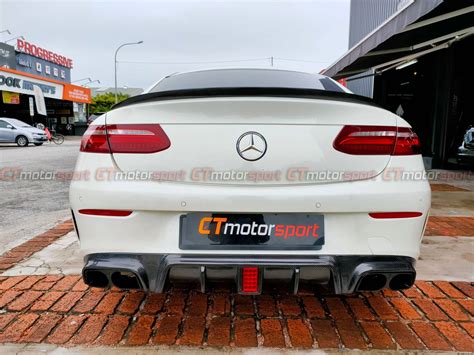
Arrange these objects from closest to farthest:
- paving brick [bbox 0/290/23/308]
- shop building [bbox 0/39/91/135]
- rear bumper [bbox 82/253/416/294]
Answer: rear bumper [bbox 82/253/416/294], paving brick [bbox 0/290/23/308], shop building [bbox 0/39/91/135]

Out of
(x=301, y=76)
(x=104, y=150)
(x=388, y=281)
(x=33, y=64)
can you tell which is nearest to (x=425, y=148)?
(x=301, y=76)

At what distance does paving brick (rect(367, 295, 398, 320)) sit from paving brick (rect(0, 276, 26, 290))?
2303 mm

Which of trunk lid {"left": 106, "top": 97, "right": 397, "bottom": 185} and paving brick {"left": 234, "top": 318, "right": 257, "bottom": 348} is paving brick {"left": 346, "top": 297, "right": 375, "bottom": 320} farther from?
trunk lid {"left": 106, "top": 97, "right": 397, "bottom": 185}

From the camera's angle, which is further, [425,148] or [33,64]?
[33,64]

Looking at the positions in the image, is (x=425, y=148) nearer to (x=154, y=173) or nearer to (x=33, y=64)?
(x=154, y=173)

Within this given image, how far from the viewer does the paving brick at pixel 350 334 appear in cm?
177

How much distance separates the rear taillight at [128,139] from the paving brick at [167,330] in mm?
941

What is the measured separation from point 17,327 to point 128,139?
1211mm

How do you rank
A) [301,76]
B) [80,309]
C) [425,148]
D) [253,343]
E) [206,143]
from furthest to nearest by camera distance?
[425,148] < [301,76] < [80,309] < [253,343] < [206,143]

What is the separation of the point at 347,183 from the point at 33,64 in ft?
146

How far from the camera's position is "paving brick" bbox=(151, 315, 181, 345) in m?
1.80

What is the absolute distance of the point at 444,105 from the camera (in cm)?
848

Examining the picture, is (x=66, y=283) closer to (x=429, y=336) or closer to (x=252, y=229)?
(x=252, y=229)

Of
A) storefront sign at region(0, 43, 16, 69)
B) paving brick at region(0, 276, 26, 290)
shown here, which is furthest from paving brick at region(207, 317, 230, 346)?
storefront sign at region(0, 43, 16, 69)
